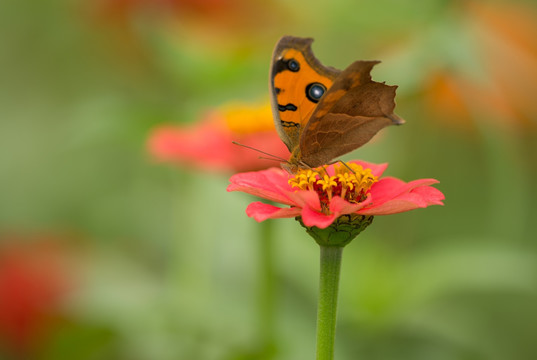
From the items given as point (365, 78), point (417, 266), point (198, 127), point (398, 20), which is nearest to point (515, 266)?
point (417, 266)

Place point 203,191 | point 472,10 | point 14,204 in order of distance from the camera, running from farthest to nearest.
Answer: point 14,204, point 472,10, point 203,191

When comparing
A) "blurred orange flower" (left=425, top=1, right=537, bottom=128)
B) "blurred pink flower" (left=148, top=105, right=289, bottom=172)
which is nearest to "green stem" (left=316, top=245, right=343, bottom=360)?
"blurred pink flower" (left=148, top=105, right=289, bottom=172)

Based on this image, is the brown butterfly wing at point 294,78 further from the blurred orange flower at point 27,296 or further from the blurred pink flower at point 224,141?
the blurred orange flower at point 27,296

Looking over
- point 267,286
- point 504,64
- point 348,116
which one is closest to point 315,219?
point 348,116

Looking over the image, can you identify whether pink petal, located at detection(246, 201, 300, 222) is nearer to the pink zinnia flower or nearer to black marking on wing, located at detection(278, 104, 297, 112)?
the pink zinnia flower

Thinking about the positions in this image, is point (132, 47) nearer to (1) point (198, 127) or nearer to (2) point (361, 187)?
(1) point (198, 127)

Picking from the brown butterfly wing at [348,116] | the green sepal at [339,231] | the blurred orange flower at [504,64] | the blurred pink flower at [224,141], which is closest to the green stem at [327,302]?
the green sepal at [339,231]
